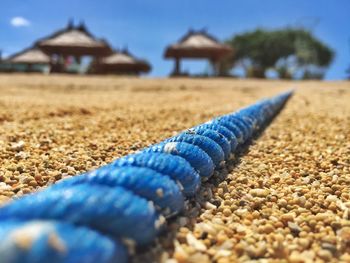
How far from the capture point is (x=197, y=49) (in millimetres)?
20359

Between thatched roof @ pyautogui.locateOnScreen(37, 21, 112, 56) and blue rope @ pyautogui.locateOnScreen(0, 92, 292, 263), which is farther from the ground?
thatched roof @ pyautogui.locateOnScreen(37, 21, 112, 56)

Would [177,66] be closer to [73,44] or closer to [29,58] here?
[73,44]

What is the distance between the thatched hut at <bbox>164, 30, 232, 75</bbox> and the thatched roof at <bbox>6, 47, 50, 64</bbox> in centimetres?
752

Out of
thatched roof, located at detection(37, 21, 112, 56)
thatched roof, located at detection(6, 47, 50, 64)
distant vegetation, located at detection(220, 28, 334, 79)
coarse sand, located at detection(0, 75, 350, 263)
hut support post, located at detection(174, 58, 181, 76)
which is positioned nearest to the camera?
coarse sand, located at detection(0, 75, 350, 263)

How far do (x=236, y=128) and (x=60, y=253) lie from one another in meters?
1.76

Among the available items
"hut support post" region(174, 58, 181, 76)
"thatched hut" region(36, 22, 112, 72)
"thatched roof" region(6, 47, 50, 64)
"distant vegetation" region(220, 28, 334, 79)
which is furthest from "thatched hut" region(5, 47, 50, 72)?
"distant vegetation" region(220, 28, 334, 79)

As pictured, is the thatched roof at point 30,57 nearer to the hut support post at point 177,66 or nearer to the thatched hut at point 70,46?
the thatched hut at point 70,46

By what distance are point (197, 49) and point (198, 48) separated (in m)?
0.10

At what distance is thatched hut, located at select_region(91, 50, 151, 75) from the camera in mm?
23316

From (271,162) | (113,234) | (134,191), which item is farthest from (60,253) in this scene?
(271,162)

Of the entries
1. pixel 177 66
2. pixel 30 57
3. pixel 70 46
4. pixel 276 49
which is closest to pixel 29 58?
pixel 30 57

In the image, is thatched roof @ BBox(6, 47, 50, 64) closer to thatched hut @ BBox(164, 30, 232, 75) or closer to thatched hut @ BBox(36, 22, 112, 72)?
thatched hut @ BBox(36, 22, 112, 72)

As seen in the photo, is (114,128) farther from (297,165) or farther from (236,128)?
(297,165)

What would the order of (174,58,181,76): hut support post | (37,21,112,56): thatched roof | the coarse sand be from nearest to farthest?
the coarse sand → (37,21,112,56): thatched roof → (174,58,181,76): hut support post
